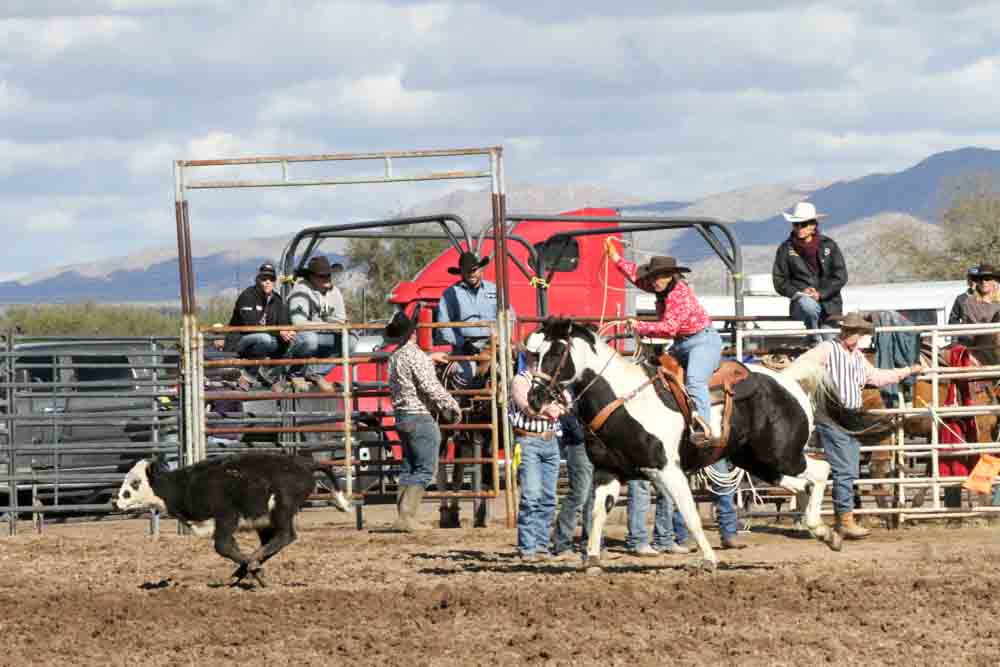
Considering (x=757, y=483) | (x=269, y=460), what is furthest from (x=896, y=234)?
(x=269, y=460)

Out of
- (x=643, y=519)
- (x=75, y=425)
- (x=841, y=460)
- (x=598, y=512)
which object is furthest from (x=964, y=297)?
(x=75, y=425)

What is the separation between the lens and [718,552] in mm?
12453

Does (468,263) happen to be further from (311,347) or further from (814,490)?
(814,490)

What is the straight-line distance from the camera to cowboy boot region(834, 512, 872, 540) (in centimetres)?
1302

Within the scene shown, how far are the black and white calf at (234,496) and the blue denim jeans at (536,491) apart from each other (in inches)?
63.8

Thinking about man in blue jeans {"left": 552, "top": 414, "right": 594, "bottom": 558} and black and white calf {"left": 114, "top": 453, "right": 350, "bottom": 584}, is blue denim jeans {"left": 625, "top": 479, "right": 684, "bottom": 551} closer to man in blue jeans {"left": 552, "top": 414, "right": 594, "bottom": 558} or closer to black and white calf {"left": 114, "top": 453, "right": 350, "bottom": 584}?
man in blue jeans {"left": 552, "top": 414, "right": 594, "bottom": 558}

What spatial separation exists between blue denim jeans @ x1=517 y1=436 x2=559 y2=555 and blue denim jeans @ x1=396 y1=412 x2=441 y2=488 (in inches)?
76.9

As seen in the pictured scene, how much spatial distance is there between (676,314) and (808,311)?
3.21 metres

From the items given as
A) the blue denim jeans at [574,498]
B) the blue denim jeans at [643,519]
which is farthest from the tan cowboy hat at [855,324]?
the blue denim jeans at [574,498]

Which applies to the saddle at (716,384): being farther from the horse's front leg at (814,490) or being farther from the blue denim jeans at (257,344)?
the blue denim jeans at (257,344)

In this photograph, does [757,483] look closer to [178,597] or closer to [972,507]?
[972,507]

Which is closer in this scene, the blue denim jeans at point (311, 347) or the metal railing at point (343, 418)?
the metal railing at point (343, 418)

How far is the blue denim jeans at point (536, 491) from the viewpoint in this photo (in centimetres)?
1166

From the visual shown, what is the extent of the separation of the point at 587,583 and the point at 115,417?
266 inches
